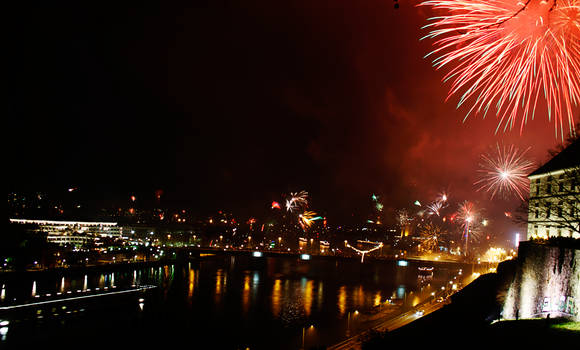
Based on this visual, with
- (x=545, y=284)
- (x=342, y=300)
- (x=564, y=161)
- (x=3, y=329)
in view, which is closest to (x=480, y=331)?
(x=545, y=284)

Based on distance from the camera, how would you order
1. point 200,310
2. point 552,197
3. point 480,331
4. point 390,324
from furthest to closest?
point 200,310, point 552,197, point 390,324, point 480,331

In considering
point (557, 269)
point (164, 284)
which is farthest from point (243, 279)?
point (557, 269)

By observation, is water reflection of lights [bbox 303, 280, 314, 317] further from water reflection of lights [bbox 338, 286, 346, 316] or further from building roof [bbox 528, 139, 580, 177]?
building roof [bbox 528, 139, 580, 177]

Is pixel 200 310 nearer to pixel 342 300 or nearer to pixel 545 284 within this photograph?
pixel 342 300

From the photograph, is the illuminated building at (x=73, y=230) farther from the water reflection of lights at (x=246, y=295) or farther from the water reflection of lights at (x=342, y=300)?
the water reflection of lights at (x=342, y=300)

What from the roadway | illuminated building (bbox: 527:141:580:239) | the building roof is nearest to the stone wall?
illuminated building (bbox: 527:141:580:239)

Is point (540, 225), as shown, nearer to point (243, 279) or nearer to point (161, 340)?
point (161, 340)

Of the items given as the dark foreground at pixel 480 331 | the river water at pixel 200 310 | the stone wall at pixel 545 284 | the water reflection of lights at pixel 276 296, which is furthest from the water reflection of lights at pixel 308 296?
the stone wall at pixel 545 284
